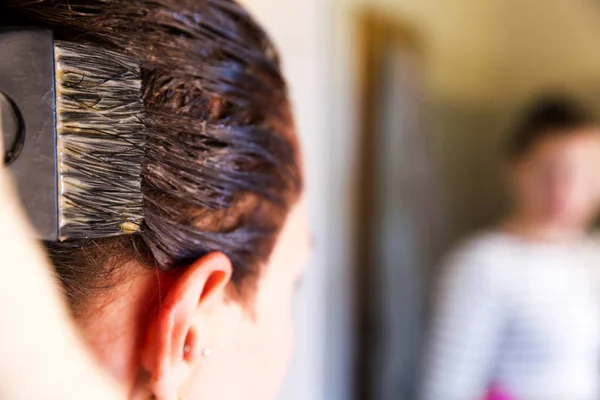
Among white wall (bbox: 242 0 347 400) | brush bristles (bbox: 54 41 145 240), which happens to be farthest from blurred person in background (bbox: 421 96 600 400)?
brush bristles (bbox: 54 41 145 240)

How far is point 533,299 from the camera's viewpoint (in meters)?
0.87

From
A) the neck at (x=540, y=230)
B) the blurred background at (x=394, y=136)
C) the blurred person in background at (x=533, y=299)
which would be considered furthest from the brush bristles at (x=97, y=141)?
the neck at (x=540, y=230)

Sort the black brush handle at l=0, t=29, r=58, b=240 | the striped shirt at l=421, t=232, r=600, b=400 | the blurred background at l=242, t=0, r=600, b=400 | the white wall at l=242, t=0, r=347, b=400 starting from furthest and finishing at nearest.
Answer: the striped shirt at l=421, t=232, r=600, b=400 → the blurred background at l=242, t=0, r=600, b=400 → the white wall at l=242, t=0, r=347, b=400 → the black brush handle at l=0, t=29, r=58, b=240

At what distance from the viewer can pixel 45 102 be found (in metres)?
0.23

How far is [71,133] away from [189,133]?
0.19 feet

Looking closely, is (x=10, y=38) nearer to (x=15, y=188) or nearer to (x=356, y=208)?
(x=15, y=188)

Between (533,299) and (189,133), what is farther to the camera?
(533,299)

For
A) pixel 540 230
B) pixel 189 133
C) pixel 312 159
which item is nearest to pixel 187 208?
pixel 189 133

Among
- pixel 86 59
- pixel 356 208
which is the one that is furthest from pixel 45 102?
pixel 356 208

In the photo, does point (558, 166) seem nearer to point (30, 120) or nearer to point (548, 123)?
point (548, 123)

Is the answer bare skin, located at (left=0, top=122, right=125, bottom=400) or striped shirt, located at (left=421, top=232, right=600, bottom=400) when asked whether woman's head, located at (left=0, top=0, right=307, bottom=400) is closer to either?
bare skin, located at (left=0, top=122, right=125, bottom=400)

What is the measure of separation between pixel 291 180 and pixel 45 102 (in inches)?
6.6

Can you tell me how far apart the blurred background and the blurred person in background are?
0.11m

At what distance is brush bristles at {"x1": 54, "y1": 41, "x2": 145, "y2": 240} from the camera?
0.24 meters
